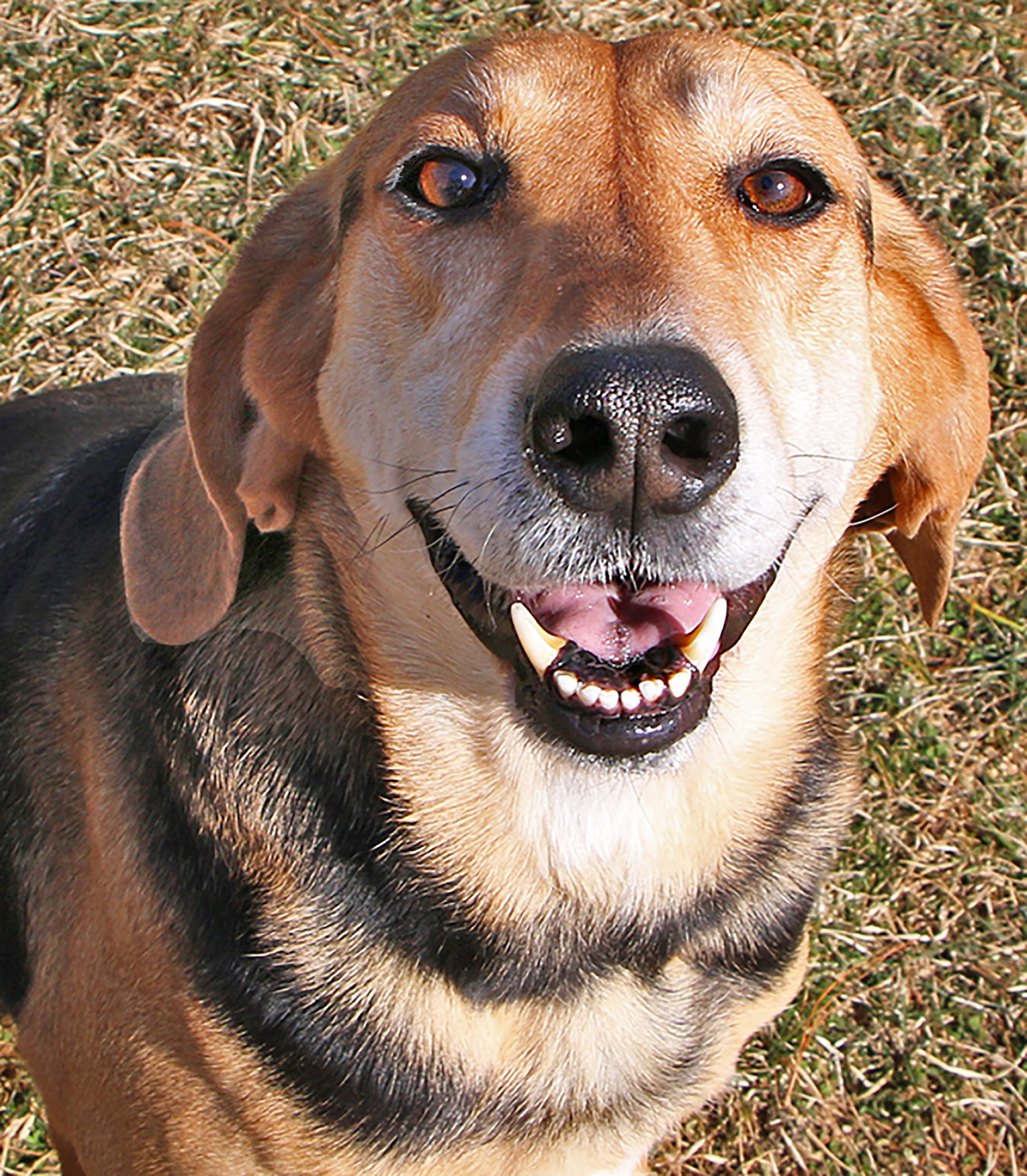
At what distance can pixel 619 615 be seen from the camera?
107 inches

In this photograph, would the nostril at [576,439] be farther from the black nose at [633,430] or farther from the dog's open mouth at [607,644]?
the dog's open mouth at [607,644]

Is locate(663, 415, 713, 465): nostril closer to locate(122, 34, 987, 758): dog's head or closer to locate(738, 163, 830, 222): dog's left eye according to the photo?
locate(122, 34, 987, 758): dog's head

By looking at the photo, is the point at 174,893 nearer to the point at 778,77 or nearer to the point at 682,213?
the point at 682,213

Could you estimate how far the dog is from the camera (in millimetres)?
2693

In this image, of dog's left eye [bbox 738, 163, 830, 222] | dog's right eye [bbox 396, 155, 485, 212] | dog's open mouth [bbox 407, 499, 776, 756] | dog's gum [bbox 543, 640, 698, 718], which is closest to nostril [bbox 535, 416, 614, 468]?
dog's open mouth [bbox 407, 499, 776, 756]

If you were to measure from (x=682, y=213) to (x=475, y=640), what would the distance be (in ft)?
3.17

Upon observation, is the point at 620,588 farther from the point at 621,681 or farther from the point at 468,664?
the point at 468,664

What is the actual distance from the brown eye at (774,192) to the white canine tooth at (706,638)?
851 mm

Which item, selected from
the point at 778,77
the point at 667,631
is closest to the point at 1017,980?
the point at 667,631

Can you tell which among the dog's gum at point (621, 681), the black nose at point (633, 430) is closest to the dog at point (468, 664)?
the dog's gum at point (621, 681)

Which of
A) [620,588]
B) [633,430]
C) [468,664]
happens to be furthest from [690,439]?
[468,664]

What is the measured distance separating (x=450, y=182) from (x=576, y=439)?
819mm

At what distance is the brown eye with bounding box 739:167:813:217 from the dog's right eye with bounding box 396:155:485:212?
1.85 ft

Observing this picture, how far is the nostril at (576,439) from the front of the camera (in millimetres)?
2258
